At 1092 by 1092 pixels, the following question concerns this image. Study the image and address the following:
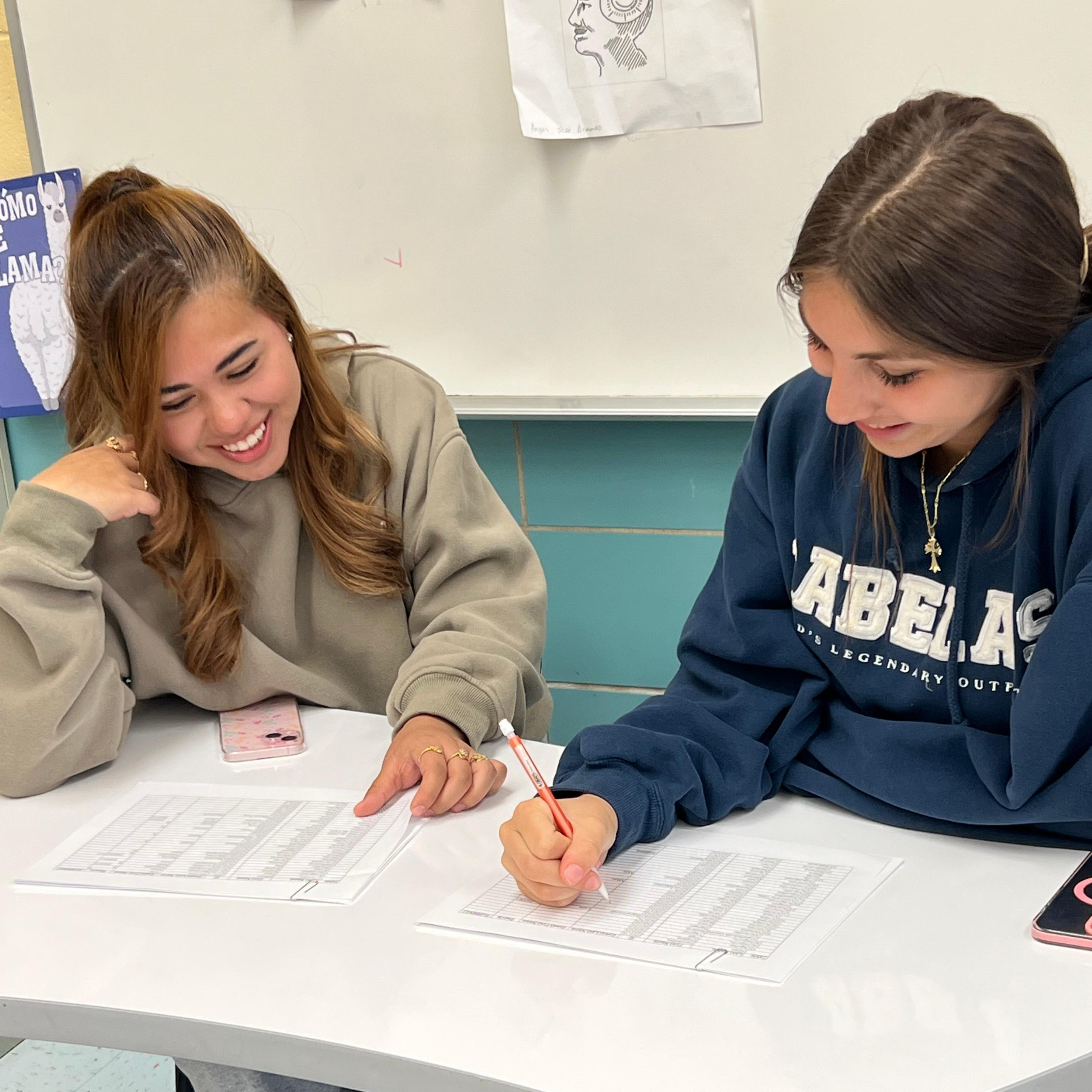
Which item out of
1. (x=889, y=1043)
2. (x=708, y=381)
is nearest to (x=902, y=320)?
(x=889, y=1043)

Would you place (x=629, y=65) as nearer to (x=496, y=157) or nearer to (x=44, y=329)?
(x=496, y=157)

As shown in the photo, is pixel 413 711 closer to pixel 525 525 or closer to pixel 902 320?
pixel 902 320

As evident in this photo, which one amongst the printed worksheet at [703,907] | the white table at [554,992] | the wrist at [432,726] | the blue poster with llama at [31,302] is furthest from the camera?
the blue poster with llama at [31,302]

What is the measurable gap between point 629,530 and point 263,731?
2.24ft

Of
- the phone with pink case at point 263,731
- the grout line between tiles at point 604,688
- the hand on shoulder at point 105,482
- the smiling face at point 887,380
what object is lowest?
the grout line between tiles at point 604,688

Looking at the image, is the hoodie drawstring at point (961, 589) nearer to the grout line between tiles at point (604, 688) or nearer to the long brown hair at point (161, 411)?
the long brown hair at point (161, 411)

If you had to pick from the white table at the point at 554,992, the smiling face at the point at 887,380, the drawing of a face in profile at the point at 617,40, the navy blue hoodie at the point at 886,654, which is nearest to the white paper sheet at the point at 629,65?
the drawing of a face in profile at the point at 617,40

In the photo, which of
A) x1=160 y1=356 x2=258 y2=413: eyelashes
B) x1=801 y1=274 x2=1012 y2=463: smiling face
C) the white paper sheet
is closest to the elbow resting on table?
x1=160 y1=356 x2=258 y2=413: eyelashes

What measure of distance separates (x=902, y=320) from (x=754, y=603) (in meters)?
0.32

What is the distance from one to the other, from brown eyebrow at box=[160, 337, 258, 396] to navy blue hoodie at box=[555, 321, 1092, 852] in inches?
21.0

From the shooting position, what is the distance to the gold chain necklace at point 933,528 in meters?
0.97

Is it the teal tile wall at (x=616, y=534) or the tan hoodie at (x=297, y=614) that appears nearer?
the tan hoodie at (x=297, y=614)

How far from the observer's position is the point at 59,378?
Answer: 2.13 meters

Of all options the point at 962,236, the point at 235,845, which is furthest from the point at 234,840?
the point at 962,236
